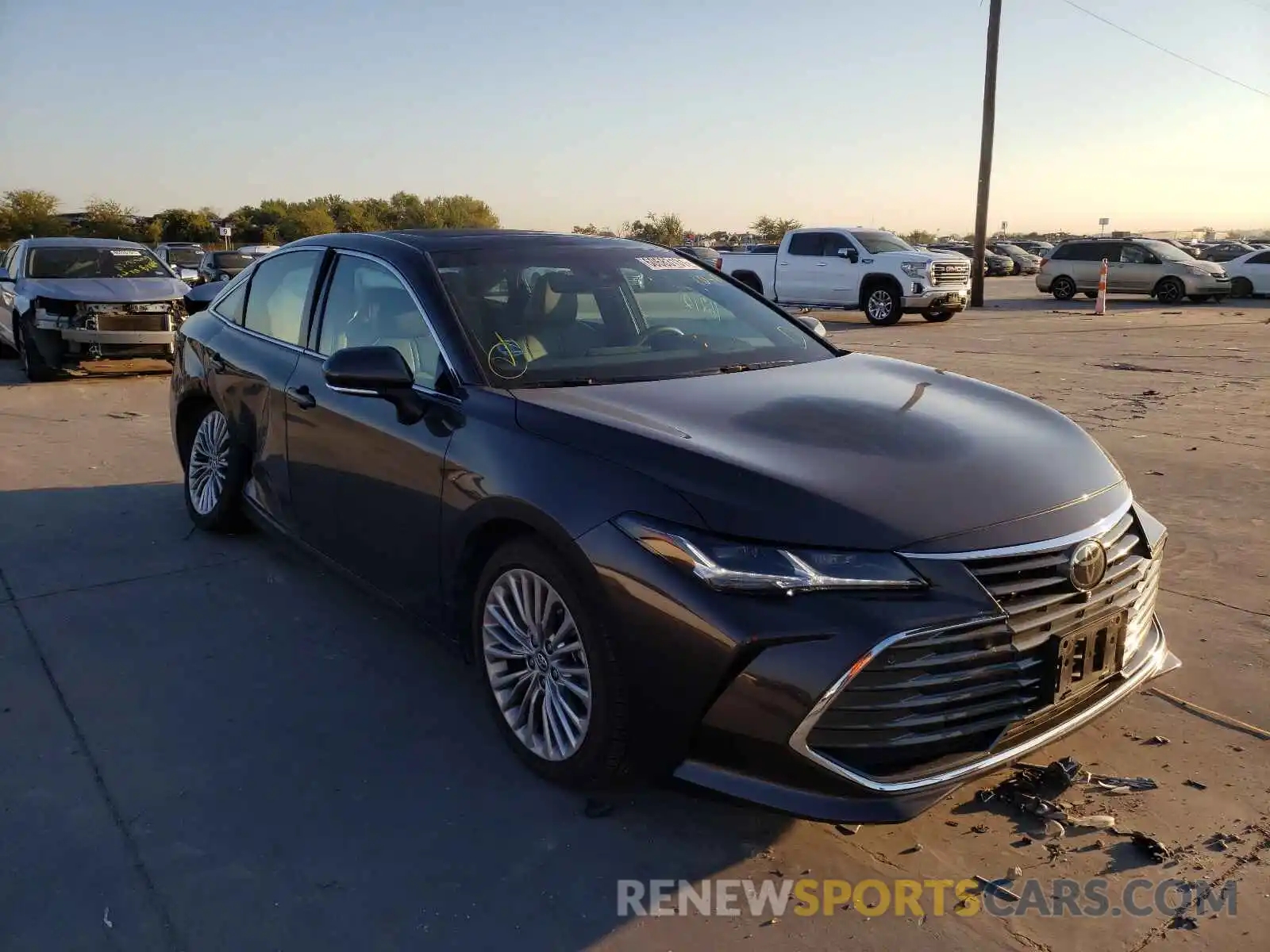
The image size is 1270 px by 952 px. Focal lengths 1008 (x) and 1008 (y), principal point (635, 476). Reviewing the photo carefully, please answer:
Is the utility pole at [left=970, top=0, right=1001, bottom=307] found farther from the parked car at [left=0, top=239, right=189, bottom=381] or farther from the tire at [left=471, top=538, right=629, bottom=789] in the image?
the tire at [left=471, top=538, right=629, bottom=789]

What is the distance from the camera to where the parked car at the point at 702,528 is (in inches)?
96.7

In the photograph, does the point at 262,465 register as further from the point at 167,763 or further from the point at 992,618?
the point at 992,618

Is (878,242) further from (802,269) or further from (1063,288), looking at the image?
(1063,288)

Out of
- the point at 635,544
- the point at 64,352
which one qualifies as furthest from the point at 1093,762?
the point at 64,352

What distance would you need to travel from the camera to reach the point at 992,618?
8.12 ft

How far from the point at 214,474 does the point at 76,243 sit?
900 centimetres

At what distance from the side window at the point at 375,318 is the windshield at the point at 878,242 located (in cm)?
1762

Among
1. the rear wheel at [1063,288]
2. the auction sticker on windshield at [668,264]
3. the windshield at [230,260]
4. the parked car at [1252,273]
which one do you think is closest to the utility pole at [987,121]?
the rear wheel at [1063,288]

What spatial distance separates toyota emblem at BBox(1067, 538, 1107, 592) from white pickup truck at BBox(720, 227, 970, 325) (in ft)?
56.8

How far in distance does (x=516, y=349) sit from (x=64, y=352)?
9910mm

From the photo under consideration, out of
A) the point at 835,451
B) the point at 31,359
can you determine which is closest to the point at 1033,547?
the point at 835,451

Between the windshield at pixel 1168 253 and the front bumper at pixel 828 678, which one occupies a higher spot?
the windshield at pixel 1168 253

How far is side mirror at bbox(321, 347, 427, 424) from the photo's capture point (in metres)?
3.38

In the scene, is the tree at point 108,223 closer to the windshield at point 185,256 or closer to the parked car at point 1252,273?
the windshield at point 185,256
